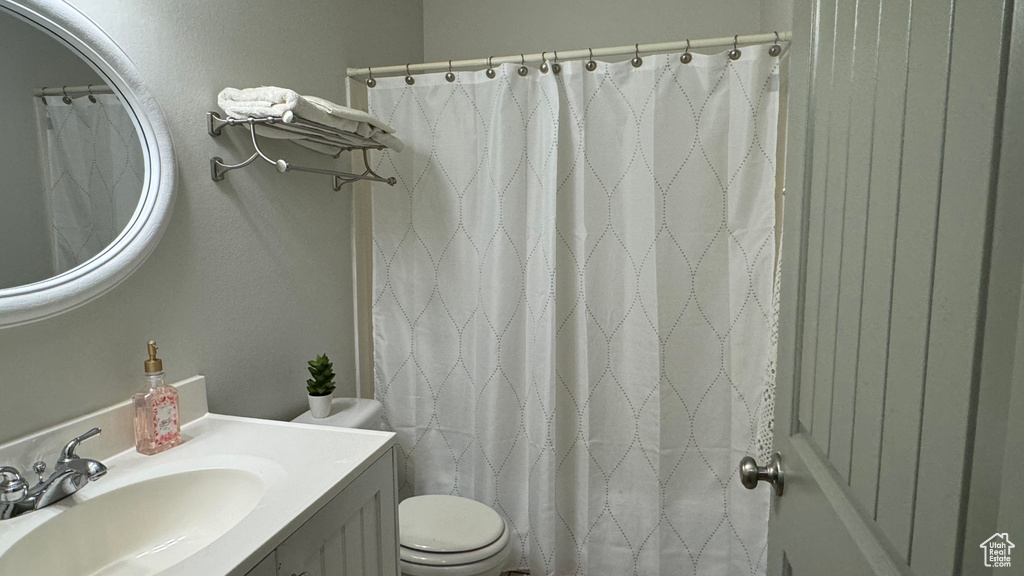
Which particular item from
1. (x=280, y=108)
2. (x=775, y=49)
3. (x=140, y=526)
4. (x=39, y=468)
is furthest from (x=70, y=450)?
(x=775, y=49)

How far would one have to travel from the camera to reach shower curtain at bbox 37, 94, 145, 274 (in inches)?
43.1

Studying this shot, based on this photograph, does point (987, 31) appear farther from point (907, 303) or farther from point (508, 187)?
point (508, 187)

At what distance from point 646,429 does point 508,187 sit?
35.3 inches

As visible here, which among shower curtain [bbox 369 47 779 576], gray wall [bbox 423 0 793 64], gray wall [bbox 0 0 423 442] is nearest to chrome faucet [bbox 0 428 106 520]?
gray wall [bbox 0 0 423 442]

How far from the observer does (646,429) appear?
193cm

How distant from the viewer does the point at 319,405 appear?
1704 millimetres

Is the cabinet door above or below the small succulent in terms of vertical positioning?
below

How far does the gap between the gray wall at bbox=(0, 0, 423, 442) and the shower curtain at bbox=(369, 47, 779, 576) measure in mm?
236

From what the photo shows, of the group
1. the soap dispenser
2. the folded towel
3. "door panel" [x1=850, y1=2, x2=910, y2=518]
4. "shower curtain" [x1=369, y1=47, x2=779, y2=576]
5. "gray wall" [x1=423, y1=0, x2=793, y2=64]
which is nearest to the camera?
"door panel" [x1=850, y1=2, x2=910, y2=518]

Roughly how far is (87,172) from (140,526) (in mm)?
671

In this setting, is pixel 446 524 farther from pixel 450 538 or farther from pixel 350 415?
pixel 350 415

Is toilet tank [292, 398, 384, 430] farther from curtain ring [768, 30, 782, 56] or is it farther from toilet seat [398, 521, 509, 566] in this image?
curtain ring [768, 30, 782, 56]

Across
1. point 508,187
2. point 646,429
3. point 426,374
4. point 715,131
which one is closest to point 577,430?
point 646,429

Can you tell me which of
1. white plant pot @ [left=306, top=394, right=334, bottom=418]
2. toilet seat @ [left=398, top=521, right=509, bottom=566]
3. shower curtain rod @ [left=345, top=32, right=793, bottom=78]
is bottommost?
toilet seat @ [left=398, top=521, right=509, bottom=566]
